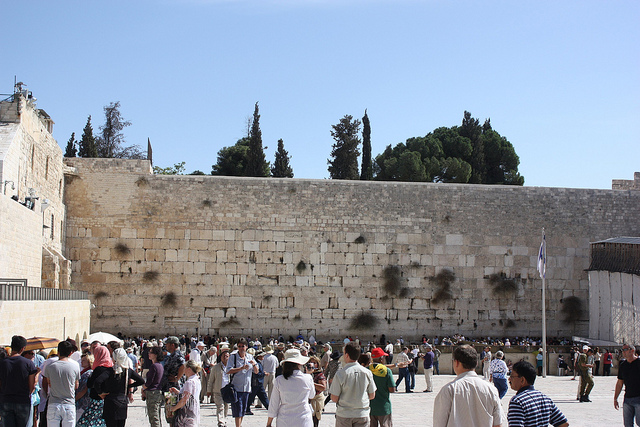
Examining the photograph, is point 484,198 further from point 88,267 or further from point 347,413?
point 347,413

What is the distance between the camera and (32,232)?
14789 millimetres

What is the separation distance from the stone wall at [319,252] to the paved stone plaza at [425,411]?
6154 mm

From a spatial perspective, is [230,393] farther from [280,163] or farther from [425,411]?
[280,163]

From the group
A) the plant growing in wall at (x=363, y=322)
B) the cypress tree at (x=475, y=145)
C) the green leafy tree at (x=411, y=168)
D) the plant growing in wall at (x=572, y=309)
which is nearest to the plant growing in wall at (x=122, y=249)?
the plant growing in wall at (x=363, y=322)

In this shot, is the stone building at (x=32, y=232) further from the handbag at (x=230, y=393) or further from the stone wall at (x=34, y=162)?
the handbag at (x=230, y=393)

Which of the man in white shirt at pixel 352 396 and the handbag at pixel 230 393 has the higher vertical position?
the man in white shirt at pixel 352 396

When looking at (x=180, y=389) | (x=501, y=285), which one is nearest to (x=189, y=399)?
(x=180, y=389)

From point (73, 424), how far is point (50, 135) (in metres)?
13.1

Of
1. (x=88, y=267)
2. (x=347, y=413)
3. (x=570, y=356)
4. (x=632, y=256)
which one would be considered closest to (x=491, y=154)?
(x=632, y=256)

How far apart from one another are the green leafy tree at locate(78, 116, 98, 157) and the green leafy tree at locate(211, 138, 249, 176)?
7097 mm

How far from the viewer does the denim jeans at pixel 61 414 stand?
5750 millimetres

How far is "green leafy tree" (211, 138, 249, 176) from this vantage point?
115 feet

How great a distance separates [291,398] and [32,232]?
11082 mm

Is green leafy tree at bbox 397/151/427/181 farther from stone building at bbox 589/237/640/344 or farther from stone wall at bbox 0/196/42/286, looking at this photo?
stone wall at bbox 0/196/42/286
